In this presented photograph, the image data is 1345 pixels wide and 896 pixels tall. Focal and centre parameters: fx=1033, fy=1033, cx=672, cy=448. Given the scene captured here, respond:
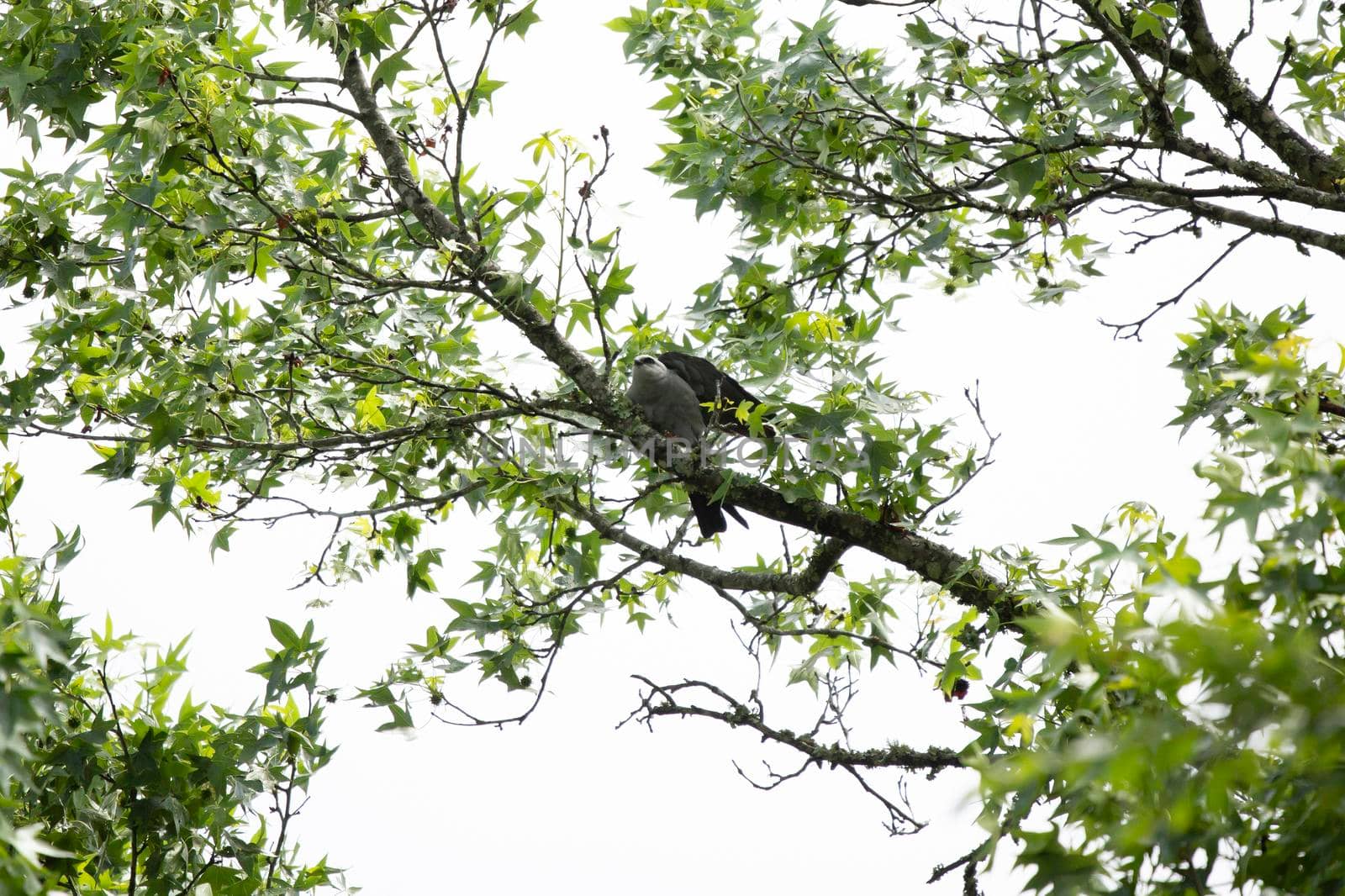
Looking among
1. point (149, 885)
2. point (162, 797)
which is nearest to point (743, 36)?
point (162, 797)

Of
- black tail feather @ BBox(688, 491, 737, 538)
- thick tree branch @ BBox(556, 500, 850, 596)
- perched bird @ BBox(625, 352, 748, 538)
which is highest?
perched bird @ BBox(625, 352, 748, 538)

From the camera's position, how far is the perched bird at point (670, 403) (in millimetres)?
3918

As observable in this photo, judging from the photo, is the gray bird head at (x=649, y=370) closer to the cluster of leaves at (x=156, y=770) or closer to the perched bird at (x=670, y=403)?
the perched bird at (x=670, y=403)

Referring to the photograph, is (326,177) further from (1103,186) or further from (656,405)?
(1103,186)

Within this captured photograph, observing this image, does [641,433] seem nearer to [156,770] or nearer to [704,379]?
[704,379]

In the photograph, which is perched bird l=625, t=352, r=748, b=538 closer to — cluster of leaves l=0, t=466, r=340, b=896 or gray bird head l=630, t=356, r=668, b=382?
gray bird head l=630, t=356, r=668, b=382

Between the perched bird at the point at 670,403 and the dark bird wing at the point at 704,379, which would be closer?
the dark bird wing at the point at 704,379

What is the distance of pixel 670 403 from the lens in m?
4.04

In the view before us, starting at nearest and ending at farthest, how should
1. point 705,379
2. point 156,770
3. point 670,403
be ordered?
1. point 156,770
2. point 705,379
3. point 670,403

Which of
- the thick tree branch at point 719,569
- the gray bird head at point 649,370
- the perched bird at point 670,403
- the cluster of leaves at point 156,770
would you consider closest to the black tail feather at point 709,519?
the perched bird at point 670,403

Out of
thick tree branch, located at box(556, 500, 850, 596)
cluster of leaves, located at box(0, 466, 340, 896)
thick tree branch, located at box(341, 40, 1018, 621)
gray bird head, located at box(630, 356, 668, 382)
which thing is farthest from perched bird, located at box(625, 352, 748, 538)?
cluster of leaves, located at box(0, 466, 340, 896)

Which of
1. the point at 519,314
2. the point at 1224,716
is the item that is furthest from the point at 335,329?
the point at 1224,716

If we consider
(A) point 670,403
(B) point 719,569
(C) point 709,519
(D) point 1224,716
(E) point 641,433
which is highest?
(A) point 670,403

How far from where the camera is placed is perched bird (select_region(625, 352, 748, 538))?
3918 mm
